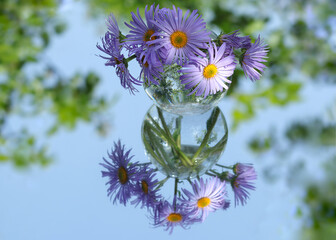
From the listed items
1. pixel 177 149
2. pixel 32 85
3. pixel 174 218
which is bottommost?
pixel 174 218

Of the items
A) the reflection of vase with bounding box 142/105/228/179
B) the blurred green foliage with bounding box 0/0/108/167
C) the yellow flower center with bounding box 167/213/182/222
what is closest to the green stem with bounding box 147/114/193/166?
the reflection of vase with bounding box 142/105/228/179

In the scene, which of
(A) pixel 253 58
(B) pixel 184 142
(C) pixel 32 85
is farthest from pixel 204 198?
(C) pixel 32 85

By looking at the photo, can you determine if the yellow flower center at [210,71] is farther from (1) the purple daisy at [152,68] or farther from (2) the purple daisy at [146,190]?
(2) the purple daisy at [146,190]

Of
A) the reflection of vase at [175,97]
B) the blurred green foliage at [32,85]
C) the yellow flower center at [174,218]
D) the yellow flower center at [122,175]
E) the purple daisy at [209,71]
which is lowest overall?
the yellow flower center at [174,218]

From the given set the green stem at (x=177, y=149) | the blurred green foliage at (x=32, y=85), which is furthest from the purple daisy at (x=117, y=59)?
the blurred green foliage at (x=32, y=85)

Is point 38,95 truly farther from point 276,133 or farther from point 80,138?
point 276,133

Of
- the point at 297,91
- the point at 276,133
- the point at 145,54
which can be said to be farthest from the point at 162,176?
the point at 297,91

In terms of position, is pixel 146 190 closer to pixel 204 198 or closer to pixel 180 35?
pixel 204 198
